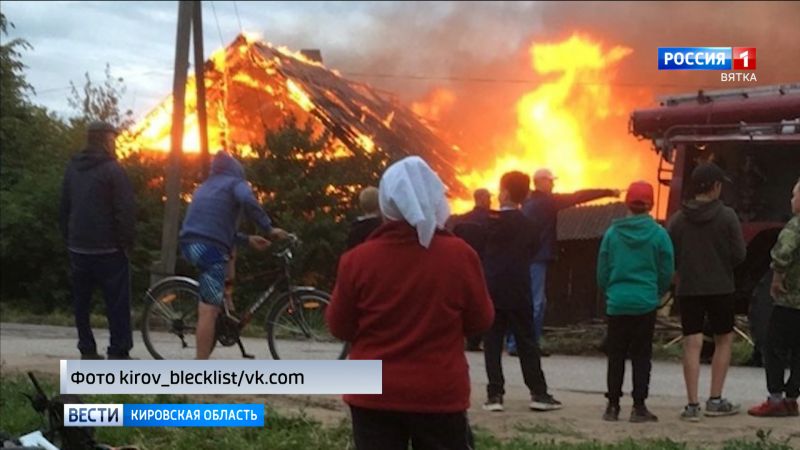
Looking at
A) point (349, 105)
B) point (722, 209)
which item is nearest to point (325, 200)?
point (349, 105)

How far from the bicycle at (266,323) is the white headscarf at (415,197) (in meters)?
4.20

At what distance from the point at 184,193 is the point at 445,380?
41.6 feet

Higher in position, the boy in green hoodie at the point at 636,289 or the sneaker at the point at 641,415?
the boy in green hoodie at the point at 636,289

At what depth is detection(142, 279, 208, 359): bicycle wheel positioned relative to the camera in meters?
8.01

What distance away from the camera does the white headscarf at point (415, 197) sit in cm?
351

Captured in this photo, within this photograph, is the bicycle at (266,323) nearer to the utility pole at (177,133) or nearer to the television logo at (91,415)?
the television logo at (91,415)

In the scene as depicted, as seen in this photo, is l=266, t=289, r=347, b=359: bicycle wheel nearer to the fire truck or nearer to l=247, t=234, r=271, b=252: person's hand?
l=247, t=234, r=271, b=252: person's hand

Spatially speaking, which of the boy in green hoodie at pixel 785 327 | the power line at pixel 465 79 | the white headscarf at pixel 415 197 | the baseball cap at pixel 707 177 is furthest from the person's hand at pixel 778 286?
the power line at pixel 465 79

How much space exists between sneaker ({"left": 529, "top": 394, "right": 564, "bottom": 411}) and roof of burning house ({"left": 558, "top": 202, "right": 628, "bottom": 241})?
7846 mm

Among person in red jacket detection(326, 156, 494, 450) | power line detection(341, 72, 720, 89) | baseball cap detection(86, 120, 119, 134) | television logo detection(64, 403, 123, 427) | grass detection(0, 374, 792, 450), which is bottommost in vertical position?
grass detection(0, 374, 792, 450)

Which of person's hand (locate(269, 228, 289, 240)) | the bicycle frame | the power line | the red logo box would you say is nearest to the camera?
the red logo box

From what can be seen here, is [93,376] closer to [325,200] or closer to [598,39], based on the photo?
[325,200]

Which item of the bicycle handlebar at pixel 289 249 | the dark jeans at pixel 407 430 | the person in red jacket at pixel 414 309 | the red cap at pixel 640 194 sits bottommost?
the dark jeans at pixel 407 430

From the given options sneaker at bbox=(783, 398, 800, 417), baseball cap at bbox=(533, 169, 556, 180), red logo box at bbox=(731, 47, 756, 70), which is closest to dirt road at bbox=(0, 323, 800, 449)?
sneaker at bbox=(783, 398, 800, 417)
